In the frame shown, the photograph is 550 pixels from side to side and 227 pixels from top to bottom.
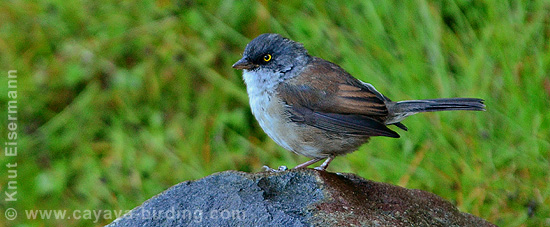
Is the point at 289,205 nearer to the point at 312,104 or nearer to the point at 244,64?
the point at 312,104

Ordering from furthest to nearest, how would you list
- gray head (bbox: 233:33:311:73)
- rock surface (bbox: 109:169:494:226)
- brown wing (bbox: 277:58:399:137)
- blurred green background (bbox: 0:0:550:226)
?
blurred green background (bbox: 0:0:550:226) → gray head (bbox: 233:33:311:73) → brown wing (bbox: 277:58:399:137) → rock surface (bbox: 109:169:494:226)

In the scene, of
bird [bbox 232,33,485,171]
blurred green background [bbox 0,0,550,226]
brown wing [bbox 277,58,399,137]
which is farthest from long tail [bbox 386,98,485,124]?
blurred green background [bbox 0,0,550,226]

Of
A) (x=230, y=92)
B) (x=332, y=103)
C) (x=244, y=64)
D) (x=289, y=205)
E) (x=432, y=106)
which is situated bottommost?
(x=289, y=205)

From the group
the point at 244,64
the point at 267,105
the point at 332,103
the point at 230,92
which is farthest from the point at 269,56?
the point at 230,92

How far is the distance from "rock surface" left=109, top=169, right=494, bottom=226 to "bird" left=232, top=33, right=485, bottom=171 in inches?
16.5

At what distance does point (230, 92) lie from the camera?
596cm

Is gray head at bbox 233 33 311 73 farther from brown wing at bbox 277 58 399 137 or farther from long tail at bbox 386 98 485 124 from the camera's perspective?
long tail at bbox 386 98 485 124

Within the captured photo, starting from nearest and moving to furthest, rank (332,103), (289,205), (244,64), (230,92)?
(289,205) → (332,103) → (244,64) → (230,92)

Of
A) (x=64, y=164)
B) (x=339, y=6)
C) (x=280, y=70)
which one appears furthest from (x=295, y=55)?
(x=64, y=164)

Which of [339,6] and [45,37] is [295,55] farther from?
[45,37]

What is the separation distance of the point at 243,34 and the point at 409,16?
1.78 meters

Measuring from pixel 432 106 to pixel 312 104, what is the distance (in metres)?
0.79

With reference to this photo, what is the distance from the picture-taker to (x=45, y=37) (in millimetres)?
6348

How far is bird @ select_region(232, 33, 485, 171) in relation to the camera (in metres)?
3.73
